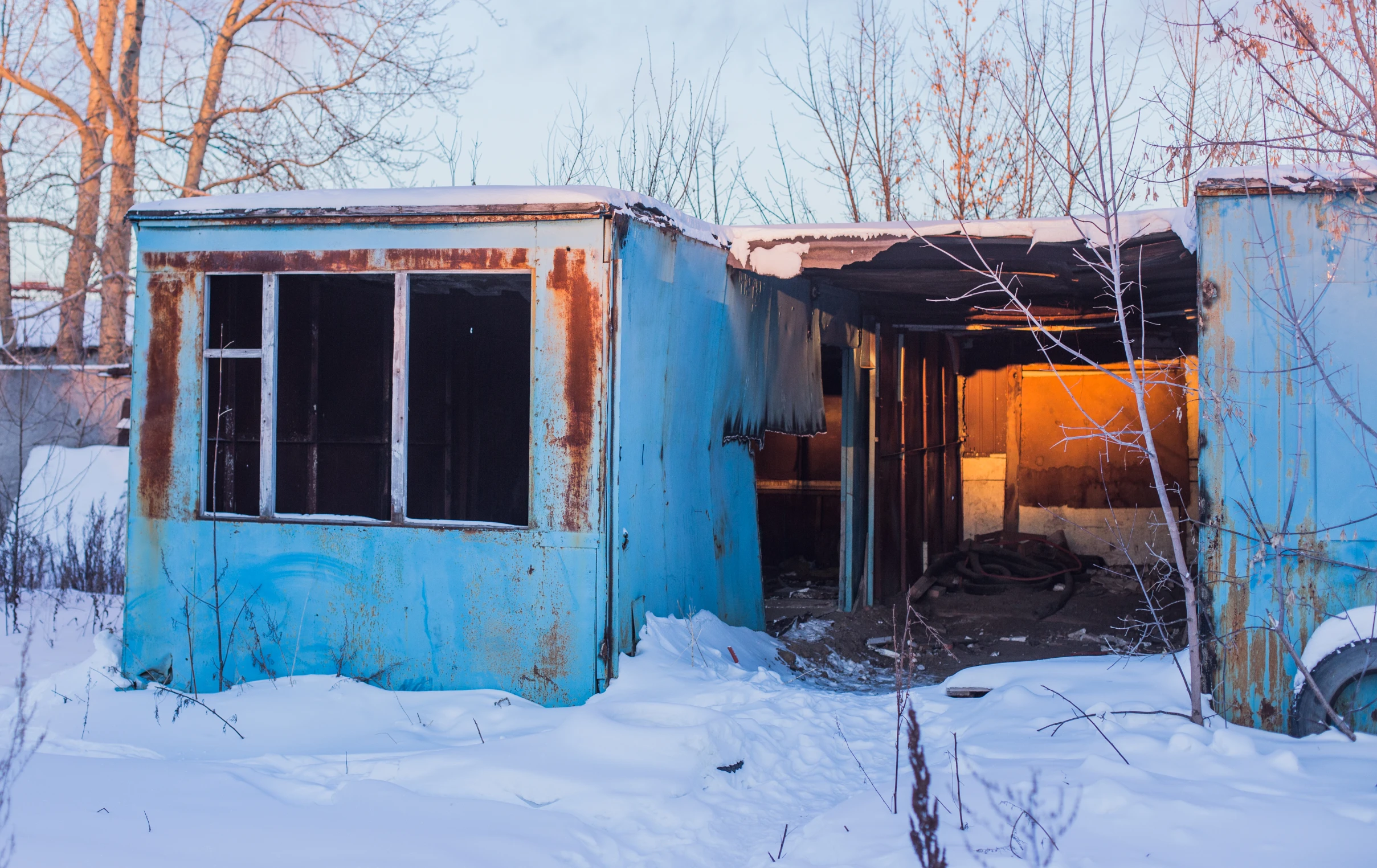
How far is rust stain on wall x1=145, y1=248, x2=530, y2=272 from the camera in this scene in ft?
18.7

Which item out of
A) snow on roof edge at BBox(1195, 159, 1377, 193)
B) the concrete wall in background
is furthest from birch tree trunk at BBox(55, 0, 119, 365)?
snow on roof edge at BBox(1195, 159, 1377, 193)

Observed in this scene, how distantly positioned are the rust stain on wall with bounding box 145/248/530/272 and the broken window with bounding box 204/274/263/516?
0.13m

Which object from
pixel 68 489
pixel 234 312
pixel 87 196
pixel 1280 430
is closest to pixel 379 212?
pixel 234 312

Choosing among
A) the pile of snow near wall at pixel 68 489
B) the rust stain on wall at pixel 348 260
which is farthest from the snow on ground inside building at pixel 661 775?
the pile of snow near wall at pixel 68 489

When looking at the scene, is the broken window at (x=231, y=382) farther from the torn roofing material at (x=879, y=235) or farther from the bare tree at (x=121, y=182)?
the bare tree at (x=121, y=182)

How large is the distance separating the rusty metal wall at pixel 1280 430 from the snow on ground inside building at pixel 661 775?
0.52 m

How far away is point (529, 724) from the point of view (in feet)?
17.1

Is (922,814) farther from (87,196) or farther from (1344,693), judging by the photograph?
(87,196)

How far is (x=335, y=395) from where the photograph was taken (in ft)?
28.8

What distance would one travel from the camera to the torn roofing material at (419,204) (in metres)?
5.59

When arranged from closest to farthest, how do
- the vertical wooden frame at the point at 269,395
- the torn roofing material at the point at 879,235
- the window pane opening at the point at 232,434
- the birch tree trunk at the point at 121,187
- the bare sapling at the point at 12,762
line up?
the bare sapling at the point at 12,762, the torn roofing material at the point at 879,235, the vertical wooden frame at the point at 269,395, the window pane opening at the point at 232,434, the birch tree trunk at the point at 121,187

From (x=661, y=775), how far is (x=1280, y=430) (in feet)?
11.3

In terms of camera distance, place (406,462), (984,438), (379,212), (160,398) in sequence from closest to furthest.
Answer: (379,212) < (160,398) < (406,462) < (984,438)

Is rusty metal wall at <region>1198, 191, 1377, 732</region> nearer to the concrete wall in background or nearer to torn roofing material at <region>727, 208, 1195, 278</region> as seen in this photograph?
torn roofing material at <region>727, 208, 1195, 278</region>
